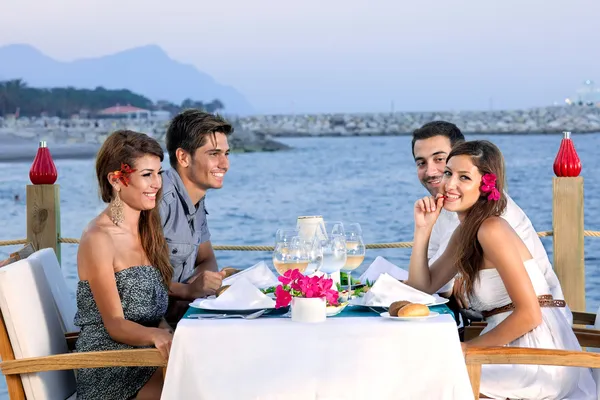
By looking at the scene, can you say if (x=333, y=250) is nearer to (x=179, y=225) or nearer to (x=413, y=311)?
(x=413, y=311)

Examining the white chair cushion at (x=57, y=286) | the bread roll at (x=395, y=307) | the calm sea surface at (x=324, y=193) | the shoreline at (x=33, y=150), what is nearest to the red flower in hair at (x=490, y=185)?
the bread roll at (x=395, y=307)

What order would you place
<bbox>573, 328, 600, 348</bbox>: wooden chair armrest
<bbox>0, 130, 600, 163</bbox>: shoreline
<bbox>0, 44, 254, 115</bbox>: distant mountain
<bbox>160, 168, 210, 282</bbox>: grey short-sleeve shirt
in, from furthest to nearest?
1. <bbox>0, 130, 600, 163</bbox>: shoreline
2. <bbox>0, 44, 254, 115</bbox>: distant mountain
3. <bbox>160, 168, 210, 282</bbox>: grey short-sleeve shirt
4. <bbox>573, 328, 600, 348</bbox>: wooden chair armrest

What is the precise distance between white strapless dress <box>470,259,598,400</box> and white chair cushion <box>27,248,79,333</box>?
144cm

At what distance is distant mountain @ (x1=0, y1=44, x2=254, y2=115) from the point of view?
2906cm

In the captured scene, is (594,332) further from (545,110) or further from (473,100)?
(545,110)

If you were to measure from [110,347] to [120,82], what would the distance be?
30.7 meters

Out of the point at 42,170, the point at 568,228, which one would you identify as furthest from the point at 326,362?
the point at 42,170

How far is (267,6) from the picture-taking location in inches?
1207

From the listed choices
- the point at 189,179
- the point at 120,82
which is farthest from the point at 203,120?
the point at 120,82

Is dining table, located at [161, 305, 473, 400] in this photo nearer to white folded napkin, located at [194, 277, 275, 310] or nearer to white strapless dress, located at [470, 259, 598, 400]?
white folded napkin, located at [194, 277, 275, 310]

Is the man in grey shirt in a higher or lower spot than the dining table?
higher

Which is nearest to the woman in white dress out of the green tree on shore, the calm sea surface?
the calm sea surface

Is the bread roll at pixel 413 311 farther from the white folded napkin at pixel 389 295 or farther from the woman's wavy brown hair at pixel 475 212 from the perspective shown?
the woman's wavy brown hair at pixel 475 212

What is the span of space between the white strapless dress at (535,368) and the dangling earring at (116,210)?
122cm
